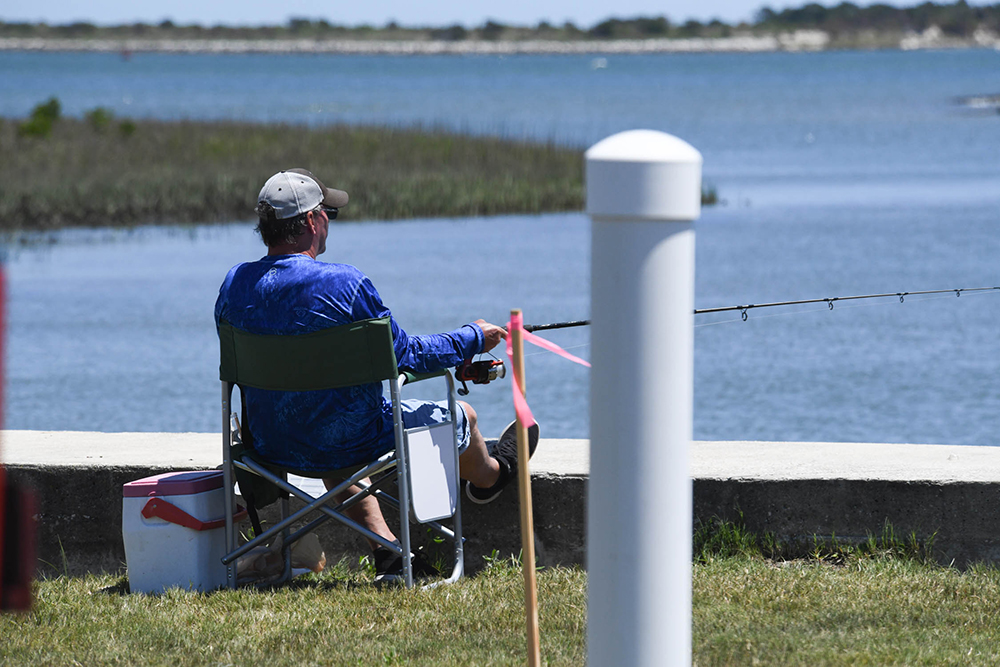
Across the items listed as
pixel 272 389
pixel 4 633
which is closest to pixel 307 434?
pixel 272 389

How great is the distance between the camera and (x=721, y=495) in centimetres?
437

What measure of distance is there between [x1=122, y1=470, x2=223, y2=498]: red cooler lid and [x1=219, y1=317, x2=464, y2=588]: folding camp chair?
9 cm

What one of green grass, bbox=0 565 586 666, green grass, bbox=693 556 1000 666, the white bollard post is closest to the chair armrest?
green grass, bbox=0 565 586 666

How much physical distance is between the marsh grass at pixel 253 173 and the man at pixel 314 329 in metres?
20.1

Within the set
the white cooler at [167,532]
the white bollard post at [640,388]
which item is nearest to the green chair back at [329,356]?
the white cooler at [167,532]

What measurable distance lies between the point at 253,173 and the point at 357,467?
23404 millimetres

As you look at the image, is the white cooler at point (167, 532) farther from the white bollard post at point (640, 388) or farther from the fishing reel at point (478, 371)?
the white bollard post at point (640, 388)

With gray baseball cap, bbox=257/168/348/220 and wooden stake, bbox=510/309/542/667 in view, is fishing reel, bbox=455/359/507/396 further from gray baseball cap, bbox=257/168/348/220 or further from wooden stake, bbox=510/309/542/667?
wooden stake, bbox=510/309/542/667

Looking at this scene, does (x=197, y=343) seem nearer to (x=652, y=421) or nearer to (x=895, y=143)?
(x=652, y=421)

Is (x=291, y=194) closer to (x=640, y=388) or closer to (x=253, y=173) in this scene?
(x=640, y=388)

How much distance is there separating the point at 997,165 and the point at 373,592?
33.1m

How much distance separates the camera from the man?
13.5 ft

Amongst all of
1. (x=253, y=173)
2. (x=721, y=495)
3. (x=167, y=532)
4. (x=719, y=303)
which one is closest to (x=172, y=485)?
(x=167, y=532)

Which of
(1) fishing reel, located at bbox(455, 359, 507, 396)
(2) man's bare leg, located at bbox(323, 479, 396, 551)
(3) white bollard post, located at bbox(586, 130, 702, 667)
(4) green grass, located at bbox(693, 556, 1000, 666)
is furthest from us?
(1) fishing reel, located at bbox(455, 359, 507, 396)
